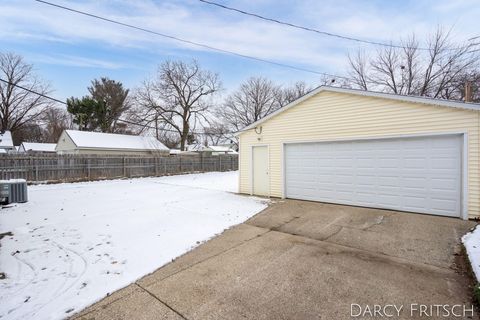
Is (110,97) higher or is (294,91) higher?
(294,91)

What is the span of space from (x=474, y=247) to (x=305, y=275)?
2.90 m

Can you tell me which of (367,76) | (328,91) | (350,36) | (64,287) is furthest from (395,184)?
(367,76)

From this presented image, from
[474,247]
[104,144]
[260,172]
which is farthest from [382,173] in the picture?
[104,144]

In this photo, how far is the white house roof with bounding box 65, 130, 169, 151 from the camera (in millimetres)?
21041

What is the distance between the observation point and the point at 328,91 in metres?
7.59

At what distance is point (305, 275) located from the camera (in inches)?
134

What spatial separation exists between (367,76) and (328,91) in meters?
15.6

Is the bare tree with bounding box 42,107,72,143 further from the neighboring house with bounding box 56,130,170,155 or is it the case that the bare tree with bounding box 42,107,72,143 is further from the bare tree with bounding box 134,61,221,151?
the bare tree with bounding box 134,61,221,151

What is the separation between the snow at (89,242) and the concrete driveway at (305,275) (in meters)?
0.40

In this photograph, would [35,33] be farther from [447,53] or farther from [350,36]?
[447,53]

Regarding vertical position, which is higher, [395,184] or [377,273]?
[395,184]

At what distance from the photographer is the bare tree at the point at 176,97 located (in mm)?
25531

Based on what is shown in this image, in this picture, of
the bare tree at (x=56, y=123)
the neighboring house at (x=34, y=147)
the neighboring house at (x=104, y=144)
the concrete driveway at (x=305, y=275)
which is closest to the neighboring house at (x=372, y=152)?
the concrete driveway at (x=305, y=275)

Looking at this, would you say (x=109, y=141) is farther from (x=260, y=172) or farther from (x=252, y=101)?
(x=260, y=172)
